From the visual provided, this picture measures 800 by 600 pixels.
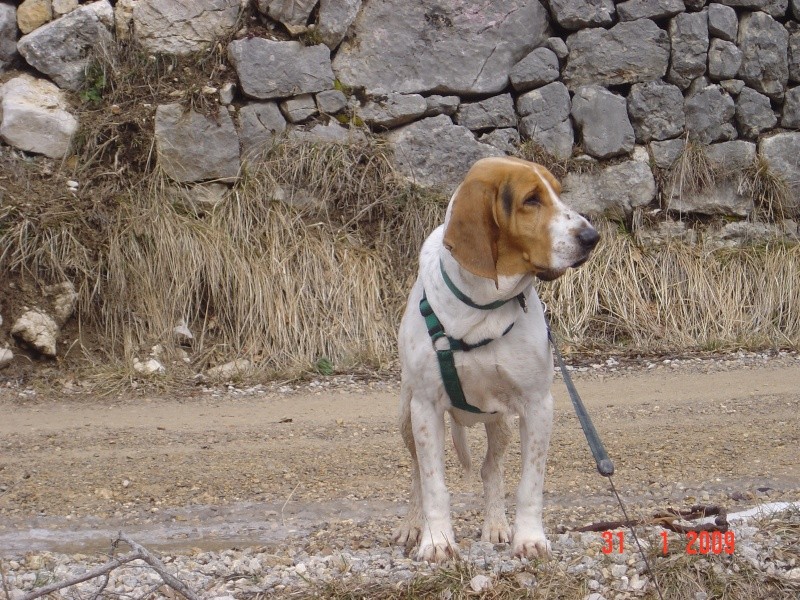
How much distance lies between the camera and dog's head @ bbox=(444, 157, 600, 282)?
3494 millimetres

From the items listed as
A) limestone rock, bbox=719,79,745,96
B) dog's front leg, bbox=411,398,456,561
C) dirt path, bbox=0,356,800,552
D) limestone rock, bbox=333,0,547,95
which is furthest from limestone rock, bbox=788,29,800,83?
dog's front leg, bbox=411,398,456,561

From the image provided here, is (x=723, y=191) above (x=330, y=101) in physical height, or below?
below

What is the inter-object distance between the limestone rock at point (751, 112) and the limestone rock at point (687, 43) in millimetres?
553

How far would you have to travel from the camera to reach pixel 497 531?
4.09 m

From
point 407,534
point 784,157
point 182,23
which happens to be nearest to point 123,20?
point 182,23

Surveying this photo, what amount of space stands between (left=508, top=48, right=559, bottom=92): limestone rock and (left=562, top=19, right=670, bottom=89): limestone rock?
184mm

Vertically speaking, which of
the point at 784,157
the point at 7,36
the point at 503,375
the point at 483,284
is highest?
the point at 7,36

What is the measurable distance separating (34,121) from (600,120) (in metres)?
5.08

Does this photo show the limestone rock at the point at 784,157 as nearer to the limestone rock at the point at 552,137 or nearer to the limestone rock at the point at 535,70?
the limestone rock at the point at 552,137

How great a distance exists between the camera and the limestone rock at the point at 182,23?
9.03 m

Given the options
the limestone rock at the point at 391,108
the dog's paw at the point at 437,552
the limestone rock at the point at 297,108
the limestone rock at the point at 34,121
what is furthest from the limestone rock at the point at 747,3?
the dog's paw at the point at 437,552

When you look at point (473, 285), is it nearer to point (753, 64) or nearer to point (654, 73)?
point (654, 73)

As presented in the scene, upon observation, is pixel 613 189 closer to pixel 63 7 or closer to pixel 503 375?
pixel 63 7

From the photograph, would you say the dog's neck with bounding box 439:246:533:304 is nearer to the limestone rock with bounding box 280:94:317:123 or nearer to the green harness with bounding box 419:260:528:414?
the green harness with bounding box 419:260:528:414
